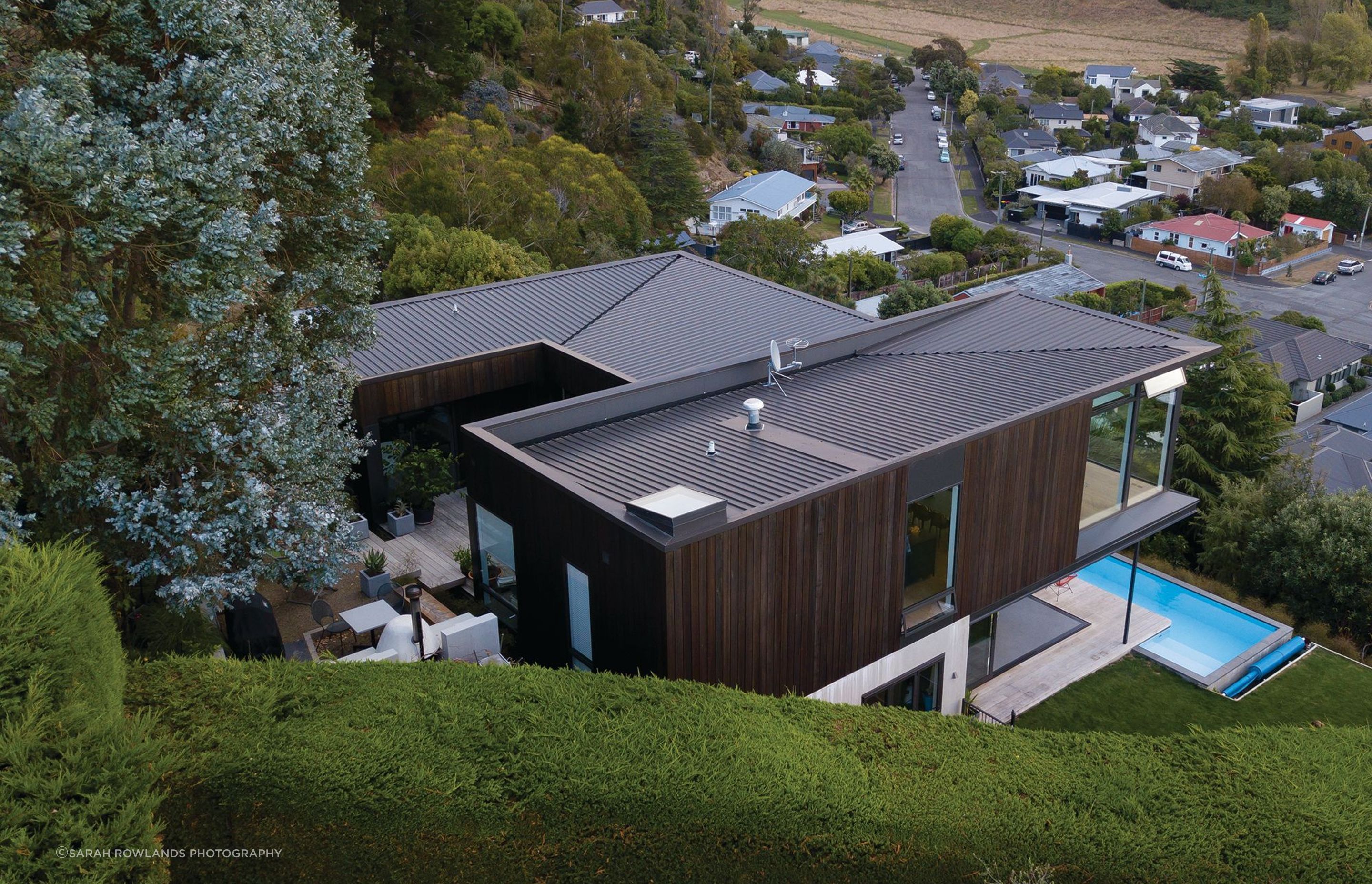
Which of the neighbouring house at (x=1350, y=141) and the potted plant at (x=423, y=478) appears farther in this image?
the neighbouring house at (x=1350, y=141)

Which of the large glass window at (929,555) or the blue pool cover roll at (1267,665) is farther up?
the large glass window at (929,555)

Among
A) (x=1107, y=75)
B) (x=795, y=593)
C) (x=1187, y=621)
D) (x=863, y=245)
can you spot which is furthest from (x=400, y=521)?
(x=1107, y=75)

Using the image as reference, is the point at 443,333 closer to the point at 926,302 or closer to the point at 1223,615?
the point at 1223,615

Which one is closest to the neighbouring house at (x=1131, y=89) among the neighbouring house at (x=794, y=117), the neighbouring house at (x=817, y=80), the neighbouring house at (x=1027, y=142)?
the neighbouring house at (x=1027, y=142)

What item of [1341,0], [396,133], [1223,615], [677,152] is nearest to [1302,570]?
[1223,615]

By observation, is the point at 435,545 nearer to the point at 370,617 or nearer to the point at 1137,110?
the point at 370,617

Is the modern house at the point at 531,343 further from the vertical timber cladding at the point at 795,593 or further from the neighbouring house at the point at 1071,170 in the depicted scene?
the neighbouring house at the point at 1071,170
